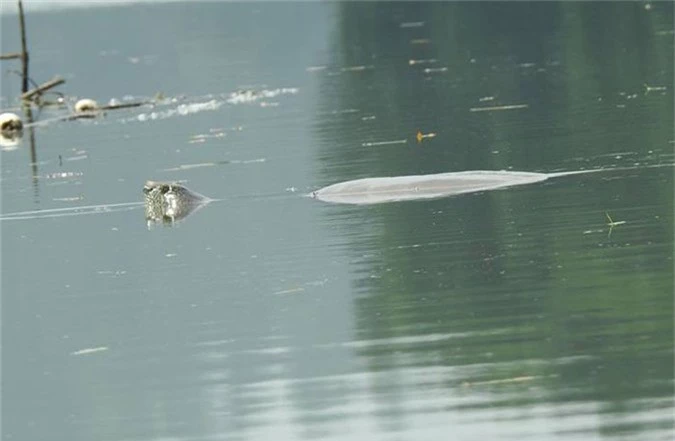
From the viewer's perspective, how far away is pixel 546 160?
22453 mm

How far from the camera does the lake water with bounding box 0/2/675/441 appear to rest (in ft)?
38.3

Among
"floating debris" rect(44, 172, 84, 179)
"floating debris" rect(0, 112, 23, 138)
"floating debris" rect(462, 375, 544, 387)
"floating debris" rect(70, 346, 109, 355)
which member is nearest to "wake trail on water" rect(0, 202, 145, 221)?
"floating debris" rect(44, 172, 84, 179)

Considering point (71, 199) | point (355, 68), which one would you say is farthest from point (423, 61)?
point (71, 199)

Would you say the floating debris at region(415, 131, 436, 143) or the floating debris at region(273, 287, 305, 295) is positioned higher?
the floating debris at region(415, 131, 436, 143)

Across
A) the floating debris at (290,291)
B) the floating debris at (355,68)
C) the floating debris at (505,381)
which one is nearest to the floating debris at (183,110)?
the floating debris at (355,68)

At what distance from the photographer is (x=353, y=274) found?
16.1m

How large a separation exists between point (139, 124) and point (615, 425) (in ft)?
80.6

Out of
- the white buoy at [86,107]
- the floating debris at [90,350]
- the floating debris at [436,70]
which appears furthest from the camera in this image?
the floating debris at [436,70]

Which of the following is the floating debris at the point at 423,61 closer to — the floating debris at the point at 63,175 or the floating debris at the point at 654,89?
the floating debris at the point at 654,89

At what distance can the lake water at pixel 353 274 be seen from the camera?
11680 millimetres

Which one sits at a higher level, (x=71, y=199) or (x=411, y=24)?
(x=411, y=24)

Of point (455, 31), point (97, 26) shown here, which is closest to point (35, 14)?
point (97, 26)

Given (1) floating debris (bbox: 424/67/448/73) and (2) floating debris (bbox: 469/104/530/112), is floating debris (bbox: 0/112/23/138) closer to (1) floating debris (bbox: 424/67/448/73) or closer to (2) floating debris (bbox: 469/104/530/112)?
(2) floating debris (bbox: 469/104/530/112)

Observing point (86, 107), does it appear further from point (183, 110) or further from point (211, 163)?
point (211, 163)
